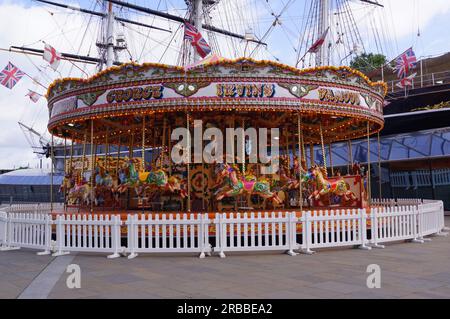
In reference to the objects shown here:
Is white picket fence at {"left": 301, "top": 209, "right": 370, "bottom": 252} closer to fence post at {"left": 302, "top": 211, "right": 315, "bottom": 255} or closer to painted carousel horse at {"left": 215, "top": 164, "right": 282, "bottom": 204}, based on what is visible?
fence post at {"left": 302, "top": 211, "right": 315, "bottom": 255}

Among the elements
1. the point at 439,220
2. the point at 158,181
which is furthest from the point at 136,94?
the point at 439,220

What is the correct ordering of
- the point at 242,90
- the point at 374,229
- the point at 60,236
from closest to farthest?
the point at 60,236
the point at 374,229
the point at 242,90

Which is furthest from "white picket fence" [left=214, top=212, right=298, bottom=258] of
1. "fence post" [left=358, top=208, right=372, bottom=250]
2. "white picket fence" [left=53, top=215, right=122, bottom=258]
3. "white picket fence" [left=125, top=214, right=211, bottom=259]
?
"white picket fence" [left=53, top=215, right=122, bottom=258]

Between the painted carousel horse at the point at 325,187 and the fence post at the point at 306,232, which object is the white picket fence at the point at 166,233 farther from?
the painted carousel horse at the point at 325,187

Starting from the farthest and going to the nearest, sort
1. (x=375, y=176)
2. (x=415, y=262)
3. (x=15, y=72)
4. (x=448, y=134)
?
(x=375, y=176) → (x=448, y=134) → (x=15, y=72) → (x=415, y=262)

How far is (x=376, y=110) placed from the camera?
50.4 feet

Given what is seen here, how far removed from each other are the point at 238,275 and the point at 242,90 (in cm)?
587

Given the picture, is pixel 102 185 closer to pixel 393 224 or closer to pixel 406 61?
pixel 393 224

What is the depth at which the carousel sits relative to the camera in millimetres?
12461

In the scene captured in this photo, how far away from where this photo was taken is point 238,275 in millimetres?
8078
